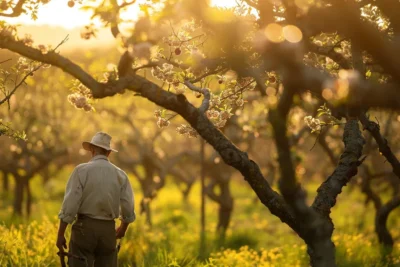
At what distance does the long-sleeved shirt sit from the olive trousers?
9 centimetres

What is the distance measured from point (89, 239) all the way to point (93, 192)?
0.51 meters

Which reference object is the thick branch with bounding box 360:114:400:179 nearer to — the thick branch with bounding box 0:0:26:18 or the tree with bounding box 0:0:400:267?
the tree with bounding box 0:0:400:267

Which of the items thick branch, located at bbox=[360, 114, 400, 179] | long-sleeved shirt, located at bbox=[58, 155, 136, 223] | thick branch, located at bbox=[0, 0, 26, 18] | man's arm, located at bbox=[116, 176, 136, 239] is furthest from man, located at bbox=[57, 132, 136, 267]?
thick branch, located at bbox=[360, 114, 400, 179]

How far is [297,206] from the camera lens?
20.8ft

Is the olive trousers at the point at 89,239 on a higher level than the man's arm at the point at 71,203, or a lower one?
lower

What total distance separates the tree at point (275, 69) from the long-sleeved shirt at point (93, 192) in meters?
0.84

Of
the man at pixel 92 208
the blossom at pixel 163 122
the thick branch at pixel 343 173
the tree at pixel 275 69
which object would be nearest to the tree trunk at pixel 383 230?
the tree at pixel 275 69

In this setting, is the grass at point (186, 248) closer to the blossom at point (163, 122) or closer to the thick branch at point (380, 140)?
the thick branch at point (380, 140)

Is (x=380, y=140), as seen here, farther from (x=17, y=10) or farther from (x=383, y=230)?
(x=17, y=10)

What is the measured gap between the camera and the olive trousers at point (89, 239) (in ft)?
25.2

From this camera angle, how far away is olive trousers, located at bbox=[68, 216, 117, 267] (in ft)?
25.2

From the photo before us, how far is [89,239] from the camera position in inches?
302

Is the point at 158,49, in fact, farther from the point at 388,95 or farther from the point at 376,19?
the point at 388,95

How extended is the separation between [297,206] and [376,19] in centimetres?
427
